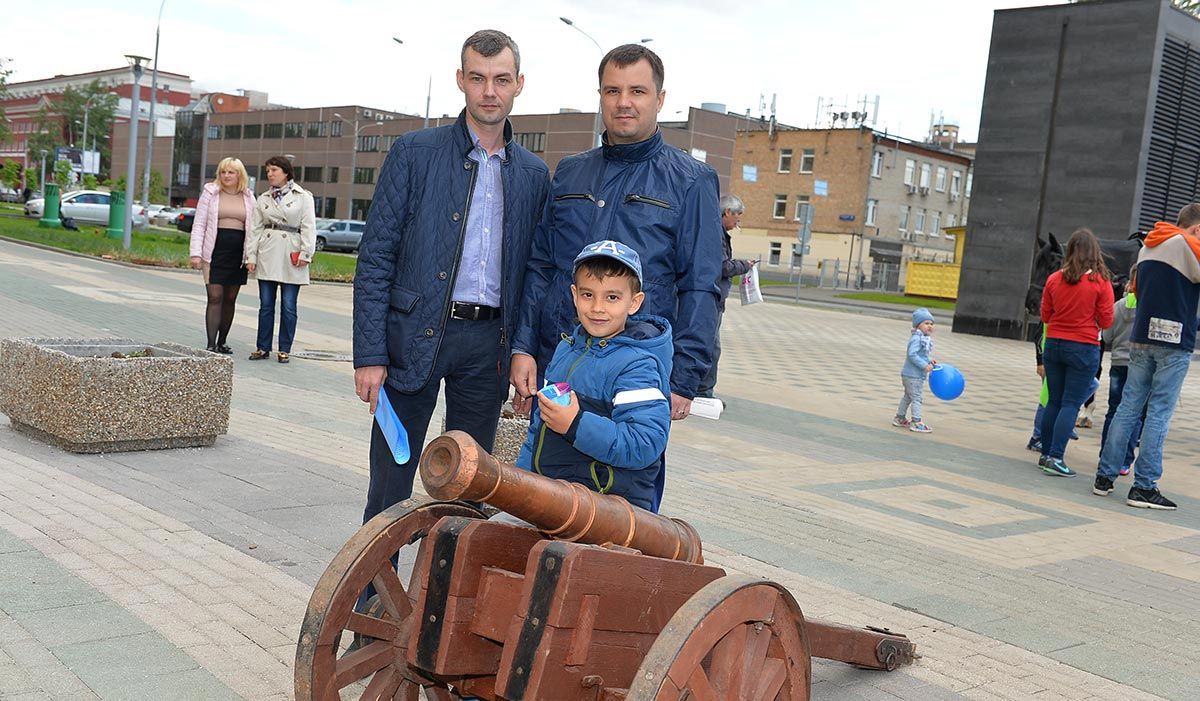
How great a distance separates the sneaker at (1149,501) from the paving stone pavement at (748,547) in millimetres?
187

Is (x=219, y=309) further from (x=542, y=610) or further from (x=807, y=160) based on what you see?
(x=807, y=160)

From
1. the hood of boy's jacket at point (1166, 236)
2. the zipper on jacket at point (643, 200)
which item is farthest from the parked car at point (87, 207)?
the zipper on jacket at point (643, 200)

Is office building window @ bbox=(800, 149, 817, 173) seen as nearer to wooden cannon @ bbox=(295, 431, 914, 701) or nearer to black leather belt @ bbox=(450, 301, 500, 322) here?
black leather belt @ bbox=(450, 301, 500, 322)

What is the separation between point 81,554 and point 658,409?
266 cm

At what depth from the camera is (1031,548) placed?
21.6 feet

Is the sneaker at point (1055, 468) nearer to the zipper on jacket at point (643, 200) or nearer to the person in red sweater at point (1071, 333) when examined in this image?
the person in red sweater at point (1071, 333)

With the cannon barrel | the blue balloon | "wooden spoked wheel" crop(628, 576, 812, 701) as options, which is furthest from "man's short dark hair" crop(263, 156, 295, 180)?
"wooden spoked wheel" crop(628, 576, 812, 701)

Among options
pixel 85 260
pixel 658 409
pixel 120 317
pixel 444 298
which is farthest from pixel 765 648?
pixel 85 260

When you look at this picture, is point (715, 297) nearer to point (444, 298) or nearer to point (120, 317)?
point (444, 298)

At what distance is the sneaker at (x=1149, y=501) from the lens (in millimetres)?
8242

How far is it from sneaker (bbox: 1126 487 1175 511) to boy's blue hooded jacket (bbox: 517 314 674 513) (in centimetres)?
608

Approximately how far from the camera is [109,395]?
6383mm

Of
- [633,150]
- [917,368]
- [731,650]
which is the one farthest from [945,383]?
[731,650]

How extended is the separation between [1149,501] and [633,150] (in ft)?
19.9
